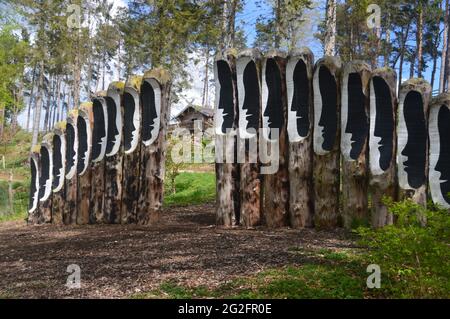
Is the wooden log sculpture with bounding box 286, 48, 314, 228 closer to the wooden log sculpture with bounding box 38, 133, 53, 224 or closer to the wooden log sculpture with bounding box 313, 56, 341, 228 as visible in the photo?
the wooden log sculpture with bounding box 313, 56, 341, 228

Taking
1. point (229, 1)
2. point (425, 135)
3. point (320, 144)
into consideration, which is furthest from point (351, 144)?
point (229, 1)

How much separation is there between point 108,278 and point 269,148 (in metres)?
3.26

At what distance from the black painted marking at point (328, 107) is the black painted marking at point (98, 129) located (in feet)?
13.7

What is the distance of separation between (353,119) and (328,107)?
0.40 meters

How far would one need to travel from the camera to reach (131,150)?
7.71 metres

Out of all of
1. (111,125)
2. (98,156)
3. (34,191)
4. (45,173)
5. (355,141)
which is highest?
(111,125)

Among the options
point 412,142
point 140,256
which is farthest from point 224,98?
point 140,256

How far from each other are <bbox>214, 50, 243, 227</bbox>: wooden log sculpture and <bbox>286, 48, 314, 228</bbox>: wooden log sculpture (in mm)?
853

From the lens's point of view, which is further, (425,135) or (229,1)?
(229,1)

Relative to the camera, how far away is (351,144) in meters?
6.20

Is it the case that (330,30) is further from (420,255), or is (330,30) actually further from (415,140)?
(420,255)

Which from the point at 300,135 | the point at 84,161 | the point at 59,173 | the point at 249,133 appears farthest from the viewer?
the point at 59,173

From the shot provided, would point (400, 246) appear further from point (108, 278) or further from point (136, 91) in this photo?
point (136, 91)
